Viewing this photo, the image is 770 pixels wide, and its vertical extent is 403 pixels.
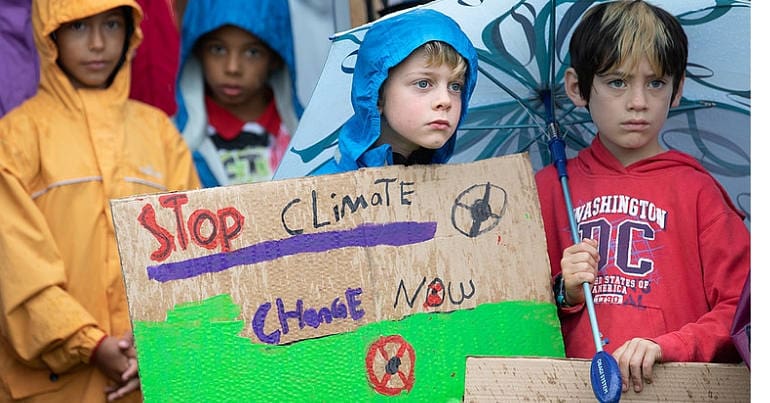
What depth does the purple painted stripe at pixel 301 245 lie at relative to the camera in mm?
2641

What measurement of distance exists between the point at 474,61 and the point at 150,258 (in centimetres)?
93

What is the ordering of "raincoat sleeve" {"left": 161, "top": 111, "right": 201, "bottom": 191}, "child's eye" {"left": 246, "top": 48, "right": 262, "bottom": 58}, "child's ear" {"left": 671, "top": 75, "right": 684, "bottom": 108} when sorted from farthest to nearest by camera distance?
1. "child's eye" {"left": 246, "top": 48, "right": 262, "bottom": 58}
2. "raincoat sleeve" {"left": 161, "top": 111, "right": 201, "bottom": 191}
3. "child's ear" {"left": 671, "top": 75, "right": 684, "bottom": 108}

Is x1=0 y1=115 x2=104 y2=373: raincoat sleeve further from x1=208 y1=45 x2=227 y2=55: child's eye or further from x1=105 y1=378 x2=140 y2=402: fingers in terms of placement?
x1=208 y1=45 x2=227 y2=55: child's eye

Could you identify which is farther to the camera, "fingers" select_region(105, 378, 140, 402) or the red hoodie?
"fingers" select_region(105, 378, 140, 402)

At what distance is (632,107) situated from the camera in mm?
3070

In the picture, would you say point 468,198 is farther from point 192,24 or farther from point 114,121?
point 192,24

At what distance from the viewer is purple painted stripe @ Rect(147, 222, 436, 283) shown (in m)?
→ 2.64

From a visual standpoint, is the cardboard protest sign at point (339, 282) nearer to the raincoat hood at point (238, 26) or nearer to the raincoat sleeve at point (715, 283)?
the raincoat sleeve at point (715, 283)

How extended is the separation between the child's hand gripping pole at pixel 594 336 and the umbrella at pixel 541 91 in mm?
140

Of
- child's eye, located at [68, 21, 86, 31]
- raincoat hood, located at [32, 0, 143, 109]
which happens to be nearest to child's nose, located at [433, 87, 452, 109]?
raincoat hood, located at [32, 0, 143, 109]

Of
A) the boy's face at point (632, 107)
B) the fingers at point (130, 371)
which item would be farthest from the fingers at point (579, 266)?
the fingers at point (130, 371)

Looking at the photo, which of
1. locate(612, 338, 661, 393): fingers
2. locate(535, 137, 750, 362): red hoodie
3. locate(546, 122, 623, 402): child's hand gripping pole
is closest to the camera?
locate(546, 122, 623, 402): child's hand gripping pole

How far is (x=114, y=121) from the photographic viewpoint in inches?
150

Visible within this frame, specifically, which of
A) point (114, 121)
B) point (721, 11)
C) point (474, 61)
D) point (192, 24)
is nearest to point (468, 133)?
point (474, 61)
